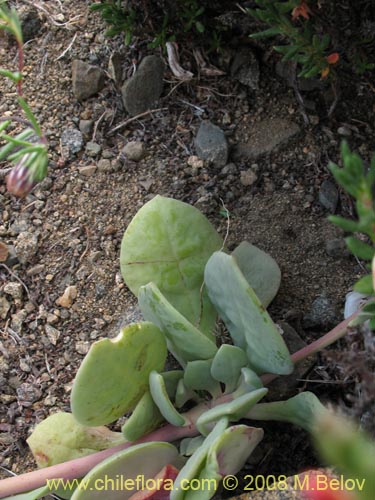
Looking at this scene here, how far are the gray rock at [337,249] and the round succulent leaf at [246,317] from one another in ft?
1.37

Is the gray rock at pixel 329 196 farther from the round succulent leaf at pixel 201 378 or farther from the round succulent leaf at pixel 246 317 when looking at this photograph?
the round succulent leaf at pixel 201 378

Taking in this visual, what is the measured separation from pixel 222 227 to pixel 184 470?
0.76 m

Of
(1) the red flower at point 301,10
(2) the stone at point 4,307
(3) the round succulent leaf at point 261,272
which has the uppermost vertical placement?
(1) the red flower at point 301,10

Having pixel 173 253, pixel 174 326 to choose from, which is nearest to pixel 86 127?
pixel 173 253

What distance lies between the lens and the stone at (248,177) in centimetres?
180

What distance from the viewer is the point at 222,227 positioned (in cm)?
176

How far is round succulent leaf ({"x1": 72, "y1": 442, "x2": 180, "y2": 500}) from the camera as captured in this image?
1.20 meters

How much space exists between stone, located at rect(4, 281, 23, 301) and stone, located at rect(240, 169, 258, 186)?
2.29ft

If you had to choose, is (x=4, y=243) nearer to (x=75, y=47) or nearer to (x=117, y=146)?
(x=117, y=146)

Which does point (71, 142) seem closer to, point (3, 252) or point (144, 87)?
point (144, 87)

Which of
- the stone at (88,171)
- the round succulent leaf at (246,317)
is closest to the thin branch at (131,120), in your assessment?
the stone at (88,171)

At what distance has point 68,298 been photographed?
173cm

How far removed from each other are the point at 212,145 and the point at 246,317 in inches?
28.2

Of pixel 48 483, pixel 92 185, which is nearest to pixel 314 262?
pixel 92 185
